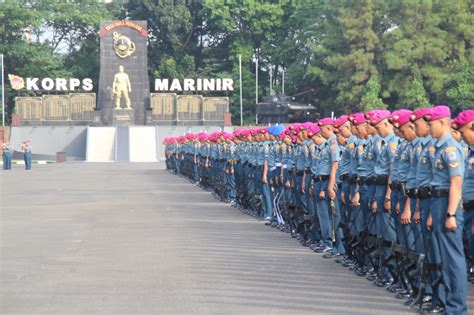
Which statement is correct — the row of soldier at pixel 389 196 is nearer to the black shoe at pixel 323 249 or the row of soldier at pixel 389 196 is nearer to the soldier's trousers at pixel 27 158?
the black shoe at pixel 323 249

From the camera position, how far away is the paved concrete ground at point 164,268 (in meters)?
11.7

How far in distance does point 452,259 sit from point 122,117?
8050cm

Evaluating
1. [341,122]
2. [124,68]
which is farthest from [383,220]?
[124,68]

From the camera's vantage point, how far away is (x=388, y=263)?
13102mm

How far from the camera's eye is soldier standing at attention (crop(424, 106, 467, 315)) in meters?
10.6

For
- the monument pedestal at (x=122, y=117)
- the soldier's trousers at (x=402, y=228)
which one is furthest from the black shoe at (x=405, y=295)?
the monument pedestal at (x=122, y=117)

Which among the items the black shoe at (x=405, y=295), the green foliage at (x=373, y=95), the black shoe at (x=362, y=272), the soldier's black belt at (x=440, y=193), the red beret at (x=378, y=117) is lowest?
the black shoe at (x=362, y=272)

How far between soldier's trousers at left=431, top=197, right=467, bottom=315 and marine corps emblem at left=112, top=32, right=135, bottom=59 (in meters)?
84.4

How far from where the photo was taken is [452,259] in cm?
1067

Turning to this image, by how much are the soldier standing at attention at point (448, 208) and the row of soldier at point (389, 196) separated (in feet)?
0.03

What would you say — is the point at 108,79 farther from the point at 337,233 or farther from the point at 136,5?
the point at 337,233

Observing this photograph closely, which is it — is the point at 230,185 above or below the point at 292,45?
below

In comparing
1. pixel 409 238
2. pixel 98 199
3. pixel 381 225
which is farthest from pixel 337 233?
pixel 98 199

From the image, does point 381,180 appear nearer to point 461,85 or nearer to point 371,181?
point 371,181
